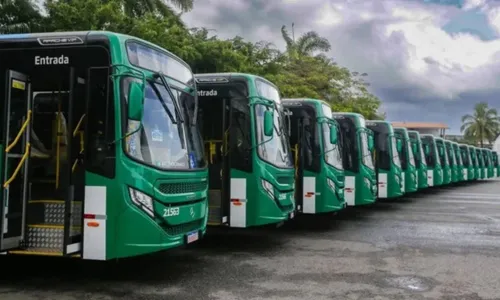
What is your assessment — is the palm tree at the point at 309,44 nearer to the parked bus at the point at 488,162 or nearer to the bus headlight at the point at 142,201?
the parked bus at the point at 488,162

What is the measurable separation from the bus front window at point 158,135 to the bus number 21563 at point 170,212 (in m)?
0.53

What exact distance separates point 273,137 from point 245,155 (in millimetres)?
762

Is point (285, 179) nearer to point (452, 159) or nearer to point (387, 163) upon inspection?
point (387, 163)

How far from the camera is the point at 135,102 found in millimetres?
6211

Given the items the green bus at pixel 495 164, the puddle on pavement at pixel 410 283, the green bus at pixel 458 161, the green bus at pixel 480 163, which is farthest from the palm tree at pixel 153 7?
the green bus at pixel 495 164

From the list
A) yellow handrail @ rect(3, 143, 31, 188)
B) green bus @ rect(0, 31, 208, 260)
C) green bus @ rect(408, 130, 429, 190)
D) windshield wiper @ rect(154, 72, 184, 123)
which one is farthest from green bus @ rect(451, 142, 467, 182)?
yellow handrail @ rect(3, 143, 31, 188)

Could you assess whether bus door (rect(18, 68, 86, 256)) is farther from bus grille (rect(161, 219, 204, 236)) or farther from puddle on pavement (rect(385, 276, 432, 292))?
puddle on pavement (rect(385, 276, 432, 292))

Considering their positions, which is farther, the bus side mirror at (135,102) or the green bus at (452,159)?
the green bus at (452,159)

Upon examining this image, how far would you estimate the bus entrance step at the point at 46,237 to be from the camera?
6.68 metres

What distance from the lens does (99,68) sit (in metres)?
6.61

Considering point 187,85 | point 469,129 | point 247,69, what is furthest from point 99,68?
point 469,129

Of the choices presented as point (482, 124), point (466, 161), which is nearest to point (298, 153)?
point (466, 161)

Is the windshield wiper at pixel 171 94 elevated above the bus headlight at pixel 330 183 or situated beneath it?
elevated above

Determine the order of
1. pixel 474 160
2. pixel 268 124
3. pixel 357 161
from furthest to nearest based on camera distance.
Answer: pixel 474 160 → pixel 357 161 → pixel 268 124
